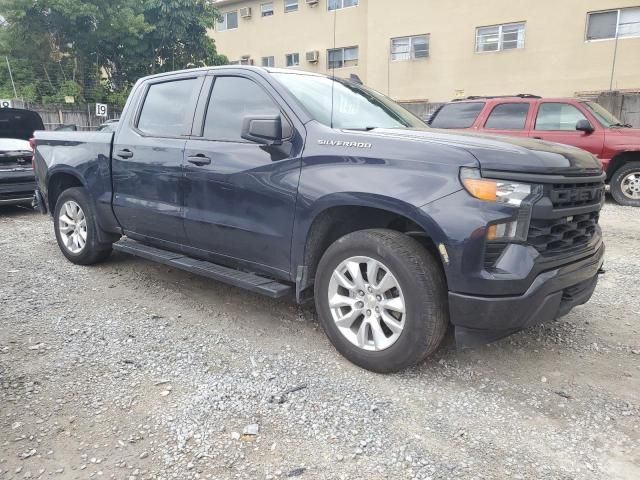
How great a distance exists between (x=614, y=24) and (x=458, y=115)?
11.6 meters

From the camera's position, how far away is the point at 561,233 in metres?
2.81

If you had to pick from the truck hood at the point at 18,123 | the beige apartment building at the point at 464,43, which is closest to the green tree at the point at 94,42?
the beige apartment building at the point at 464,43

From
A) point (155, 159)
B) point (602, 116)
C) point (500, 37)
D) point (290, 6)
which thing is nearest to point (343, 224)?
point (155, 159)

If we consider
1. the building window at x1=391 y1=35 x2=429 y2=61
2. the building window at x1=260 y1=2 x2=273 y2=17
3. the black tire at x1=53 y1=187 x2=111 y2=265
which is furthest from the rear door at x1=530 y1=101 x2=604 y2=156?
the building window at x1=260 y1=2 x2=273 y2=17

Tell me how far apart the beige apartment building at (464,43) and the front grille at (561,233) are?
41.0 feet

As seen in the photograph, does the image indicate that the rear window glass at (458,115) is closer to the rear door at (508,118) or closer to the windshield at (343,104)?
the rear door at (508,118)

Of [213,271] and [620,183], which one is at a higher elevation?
[213,271]

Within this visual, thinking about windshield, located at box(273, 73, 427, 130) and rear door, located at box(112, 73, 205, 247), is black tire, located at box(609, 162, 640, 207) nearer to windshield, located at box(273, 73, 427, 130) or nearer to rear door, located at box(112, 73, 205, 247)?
windshield, located at box(273, 73, 427, 130)

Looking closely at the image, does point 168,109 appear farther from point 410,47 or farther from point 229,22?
point 229,22

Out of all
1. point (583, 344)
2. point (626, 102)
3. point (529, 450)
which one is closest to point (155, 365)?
point (529, 450)

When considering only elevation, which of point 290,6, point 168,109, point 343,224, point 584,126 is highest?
point 290,6

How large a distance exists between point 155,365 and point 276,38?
80.6 ft

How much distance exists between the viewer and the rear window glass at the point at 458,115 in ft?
30.1

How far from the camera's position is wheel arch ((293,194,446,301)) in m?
2.85
